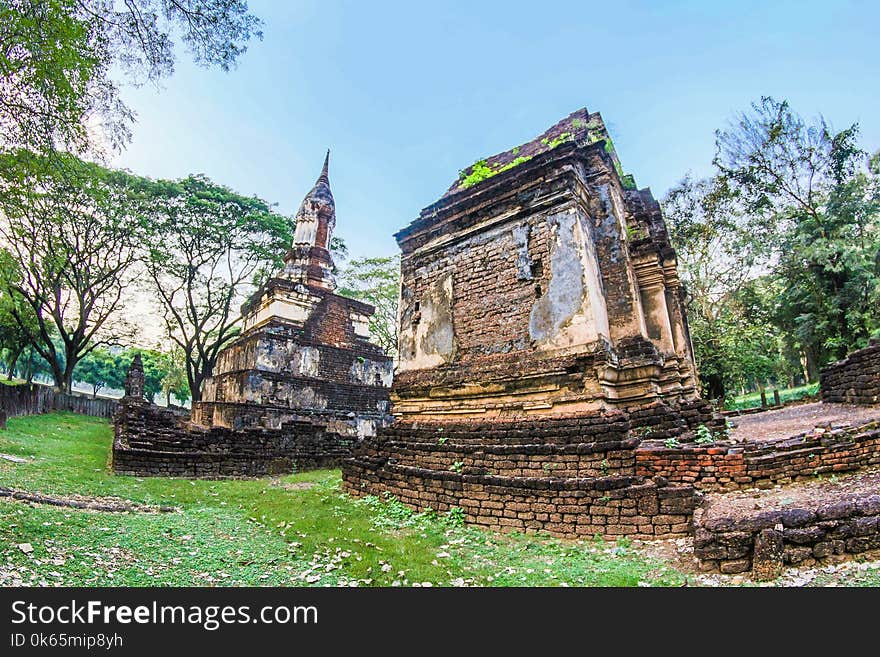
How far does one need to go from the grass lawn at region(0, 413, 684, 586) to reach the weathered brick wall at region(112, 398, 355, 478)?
197 centimetres

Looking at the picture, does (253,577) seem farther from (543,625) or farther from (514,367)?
(514,367)

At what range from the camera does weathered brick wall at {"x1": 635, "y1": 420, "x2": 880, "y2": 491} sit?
505 cm

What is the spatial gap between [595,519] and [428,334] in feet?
15.9

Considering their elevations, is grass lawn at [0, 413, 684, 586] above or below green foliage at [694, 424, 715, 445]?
below

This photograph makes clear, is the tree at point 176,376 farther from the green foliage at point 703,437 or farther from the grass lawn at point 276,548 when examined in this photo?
the green foliage at point 703,437

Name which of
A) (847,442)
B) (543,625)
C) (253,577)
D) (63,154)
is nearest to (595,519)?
(543,625)

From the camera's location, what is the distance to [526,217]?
27.4 feet

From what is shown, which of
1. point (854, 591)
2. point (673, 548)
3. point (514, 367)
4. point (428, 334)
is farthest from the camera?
point (428, 334)

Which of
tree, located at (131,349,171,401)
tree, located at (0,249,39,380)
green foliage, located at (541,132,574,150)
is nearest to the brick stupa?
tree, located at (0,249,39,380)

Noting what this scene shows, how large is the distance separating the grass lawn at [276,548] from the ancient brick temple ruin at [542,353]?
0.48 metres

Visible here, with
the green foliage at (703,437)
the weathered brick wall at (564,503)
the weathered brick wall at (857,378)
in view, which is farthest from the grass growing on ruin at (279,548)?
the weathered brick wall at (857,378)

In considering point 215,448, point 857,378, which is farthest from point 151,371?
point 857,378

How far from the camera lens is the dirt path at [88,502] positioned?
5660mm

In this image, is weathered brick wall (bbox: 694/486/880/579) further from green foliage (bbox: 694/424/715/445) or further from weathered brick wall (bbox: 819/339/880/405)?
weathered brick wall (bbox: 819/339/880/405)
